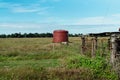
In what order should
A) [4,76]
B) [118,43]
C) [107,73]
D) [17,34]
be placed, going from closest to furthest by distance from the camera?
[4,76] → [107,73] → [118,43] → [17,34]

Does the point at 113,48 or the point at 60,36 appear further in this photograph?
the point at 60,36

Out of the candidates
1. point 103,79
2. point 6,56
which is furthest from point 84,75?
point 6,56

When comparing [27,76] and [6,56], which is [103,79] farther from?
[6,56]

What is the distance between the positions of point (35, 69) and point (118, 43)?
4.67 meters

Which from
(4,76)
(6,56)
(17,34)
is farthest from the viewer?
(17,34)

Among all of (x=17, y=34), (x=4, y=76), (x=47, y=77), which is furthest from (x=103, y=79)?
(x=17, y=34)

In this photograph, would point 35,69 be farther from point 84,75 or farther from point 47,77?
point 84,75

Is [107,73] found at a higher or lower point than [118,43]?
lower

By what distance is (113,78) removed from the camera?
648 inches

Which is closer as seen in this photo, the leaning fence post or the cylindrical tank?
the leaning fence post

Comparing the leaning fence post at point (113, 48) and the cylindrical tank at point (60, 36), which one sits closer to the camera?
the leaning fence post at point (113, 48)

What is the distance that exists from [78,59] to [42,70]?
4.43m

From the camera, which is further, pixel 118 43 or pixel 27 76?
pixel 118 43

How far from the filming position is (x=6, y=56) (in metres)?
30.2
